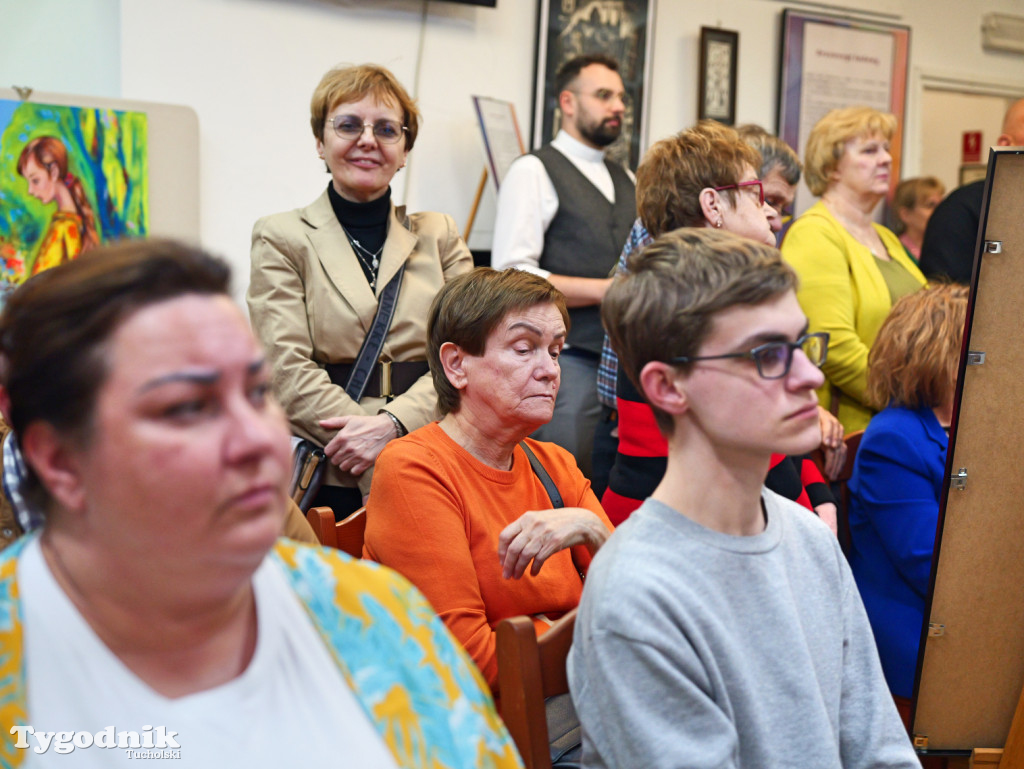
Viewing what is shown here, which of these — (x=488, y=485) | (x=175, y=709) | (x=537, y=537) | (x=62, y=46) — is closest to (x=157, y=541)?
(x=175, y=709)

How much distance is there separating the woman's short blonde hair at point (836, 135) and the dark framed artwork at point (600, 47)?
0.86 metres

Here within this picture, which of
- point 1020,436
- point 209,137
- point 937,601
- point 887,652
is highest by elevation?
point 209,137

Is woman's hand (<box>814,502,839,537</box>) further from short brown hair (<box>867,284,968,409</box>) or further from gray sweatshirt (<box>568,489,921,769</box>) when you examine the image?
gray sweatshirt (<box>568,489,921,769</box>)

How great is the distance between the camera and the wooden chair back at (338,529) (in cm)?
189

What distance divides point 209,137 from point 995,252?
8.21 ft

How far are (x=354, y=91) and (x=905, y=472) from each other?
161 cm

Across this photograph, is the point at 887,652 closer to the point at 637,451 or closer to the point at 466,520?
the point at 637,451

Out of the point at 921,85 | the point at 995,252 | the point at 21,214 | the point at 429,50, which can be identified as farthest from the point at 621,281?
the point at 921,85

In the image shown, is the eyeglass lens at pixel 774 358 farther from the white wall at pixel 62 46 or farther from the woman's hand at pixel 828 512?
the white wall at pixel 62 46

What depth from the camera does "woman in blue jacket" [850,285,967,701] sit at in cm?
220

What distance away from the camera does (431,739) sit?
92 centimetres

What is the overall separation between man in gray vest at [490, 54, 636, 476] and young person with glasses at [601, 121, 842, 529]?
795mm

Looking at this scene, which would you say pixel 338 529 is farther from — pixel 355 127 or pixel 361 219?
pixel 355 127

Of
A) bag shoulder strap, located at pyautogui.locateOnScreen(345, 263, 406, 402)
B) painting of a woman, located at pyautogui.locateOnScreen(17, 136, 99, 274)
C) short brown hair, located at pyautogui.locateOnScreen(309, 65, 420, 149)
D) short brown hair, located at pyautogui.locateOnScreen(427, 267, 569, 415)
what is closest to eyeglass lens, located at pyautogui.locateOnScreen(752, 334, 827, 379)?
short brown hair, located at pyautogui.locateOnScreen(427, 267, 569, 415)
